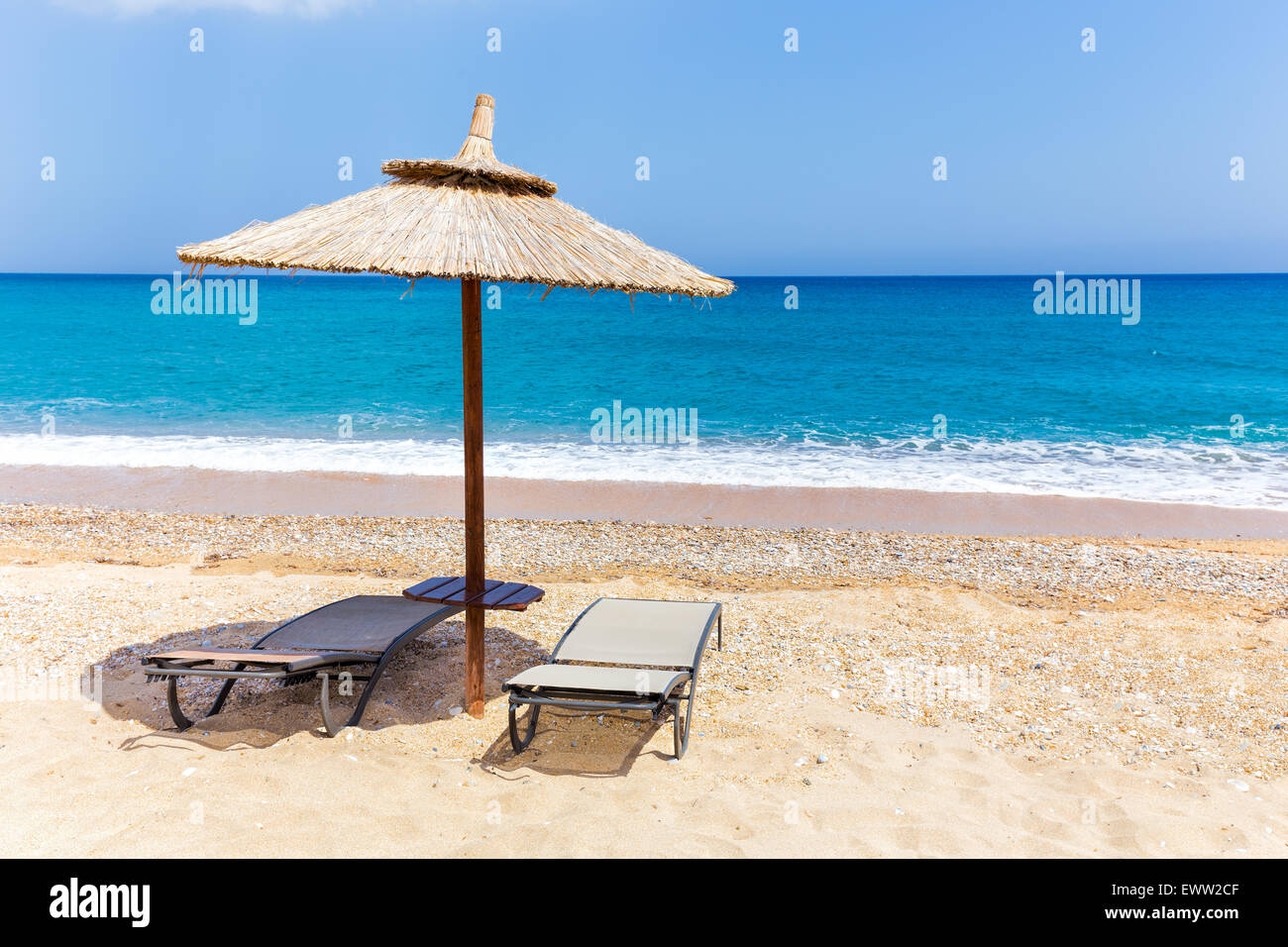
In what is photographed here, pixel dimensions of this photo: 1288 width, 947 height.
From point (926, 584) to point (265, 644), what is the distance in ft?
18.3

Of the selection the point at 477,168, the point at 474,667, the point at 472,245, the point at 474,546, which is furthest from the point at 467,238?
the point at 474,667

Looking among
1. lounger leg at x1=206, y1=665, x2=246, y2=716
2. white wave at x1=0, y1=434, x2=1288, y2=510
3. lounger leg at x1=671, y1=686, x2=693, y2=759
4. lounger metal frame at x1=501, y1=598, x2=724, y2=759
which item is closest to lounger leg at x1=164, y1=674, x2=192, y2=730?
lounger leg at x1=206, y1=665, x2=246, y2=716

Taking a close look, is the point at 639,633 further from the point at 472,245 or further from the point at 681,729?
the point at 472,245

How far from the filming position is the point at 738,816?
12.1 ft

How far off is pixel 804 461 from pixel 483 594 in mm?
10162

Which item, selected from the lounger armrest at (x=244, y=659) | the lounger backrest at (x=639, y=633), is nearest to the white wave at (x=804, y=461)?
the lounger backrest at (x=639, y=633)

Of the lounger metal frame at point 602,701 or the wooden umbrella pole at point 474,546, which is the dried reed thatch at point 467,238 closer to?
the wooden umbrella pole at point 474,546

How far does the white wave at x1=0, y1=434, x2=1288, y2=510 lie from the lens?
1237 centimetres

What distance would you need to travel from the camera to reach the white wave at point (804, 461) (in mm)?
12367

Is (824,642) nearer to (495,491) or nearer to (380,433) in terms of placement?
(495,491)

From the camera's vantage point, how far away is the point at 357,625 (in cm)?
517

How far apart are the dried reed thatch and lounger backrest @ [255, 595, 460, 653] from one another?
2.24 m
